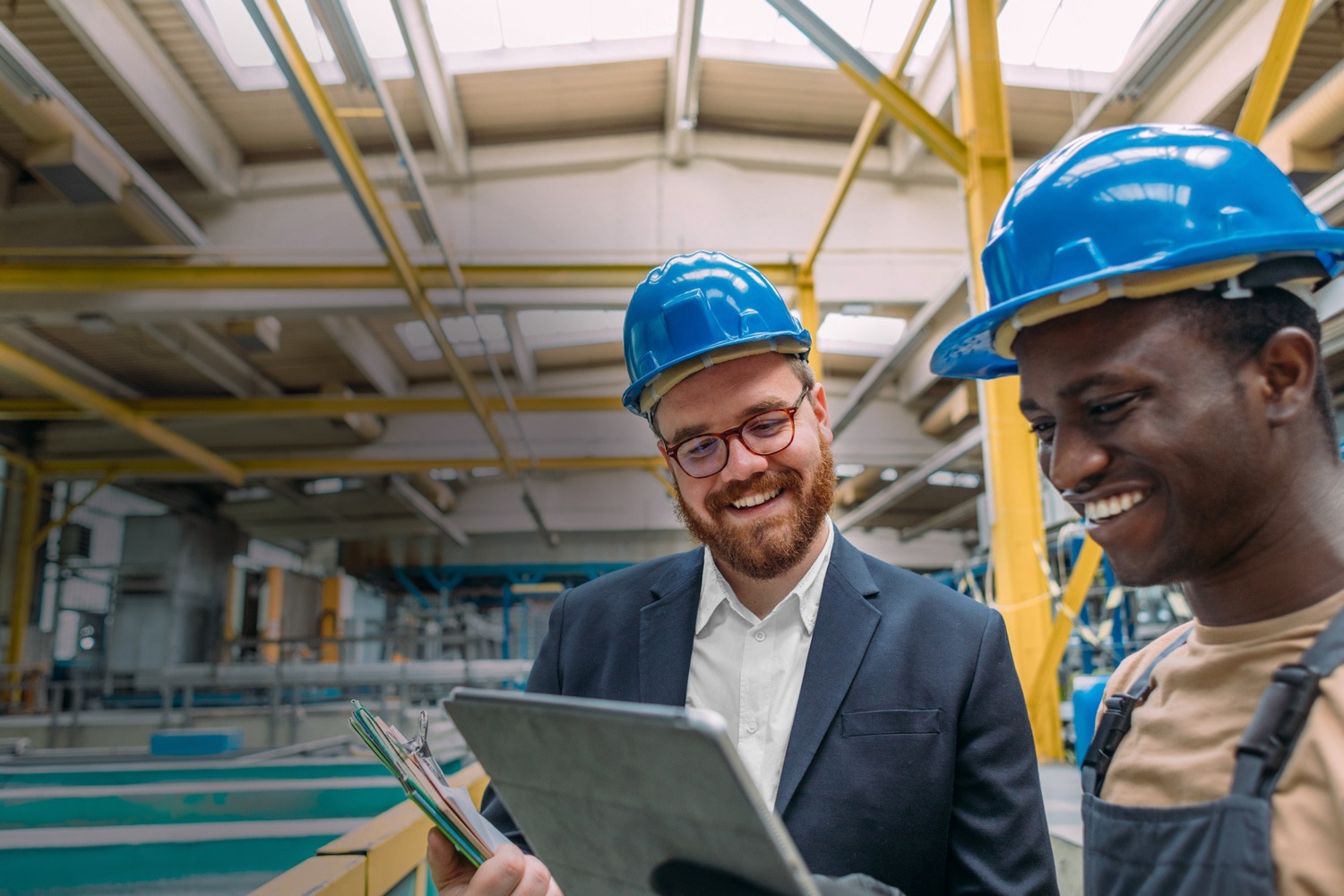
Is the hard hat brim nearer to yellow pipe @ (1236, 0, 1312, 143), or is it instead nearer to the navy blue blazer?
the navy blue blazer

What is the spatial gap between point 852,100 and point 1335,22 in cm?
393

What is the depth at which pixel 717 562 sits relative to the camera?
157 centimetres

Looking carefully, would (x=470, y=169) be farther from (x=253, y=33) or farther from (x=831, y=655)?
(x=831, y=655)

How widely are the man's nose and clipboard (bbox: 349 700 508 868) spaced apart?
29.0 inches

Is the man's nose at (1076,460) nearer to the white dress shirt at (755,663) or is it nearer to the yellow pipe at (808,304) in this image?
the white dress shirt at (755,663)

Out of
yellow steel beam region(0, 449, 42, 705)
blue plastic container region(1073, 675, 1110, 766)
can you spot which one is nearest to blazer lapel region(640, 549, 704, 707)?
blue plastic container region(1073, 675, 1110, 766)

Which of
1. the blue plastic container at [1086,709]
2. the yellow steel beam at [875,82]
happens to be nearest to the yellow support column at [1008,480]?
the yellow steel beam at [875,82]

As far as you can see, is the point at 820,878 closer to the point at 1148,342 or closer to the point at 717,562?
the point at 1148,342

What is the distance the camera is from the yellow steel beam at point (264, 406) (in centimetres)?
1137

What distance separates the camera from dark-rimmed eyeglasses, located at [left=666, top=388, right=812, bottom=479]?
1.49 meters

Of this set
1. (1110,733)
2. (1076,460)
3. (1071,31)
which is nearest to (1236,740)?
(1110,733)

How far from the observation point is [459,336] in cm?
1161

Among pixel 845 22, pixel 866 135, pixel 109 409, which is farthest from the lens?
pixel 109 409

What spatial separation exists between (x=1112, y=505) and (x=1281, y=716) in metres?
0.24
